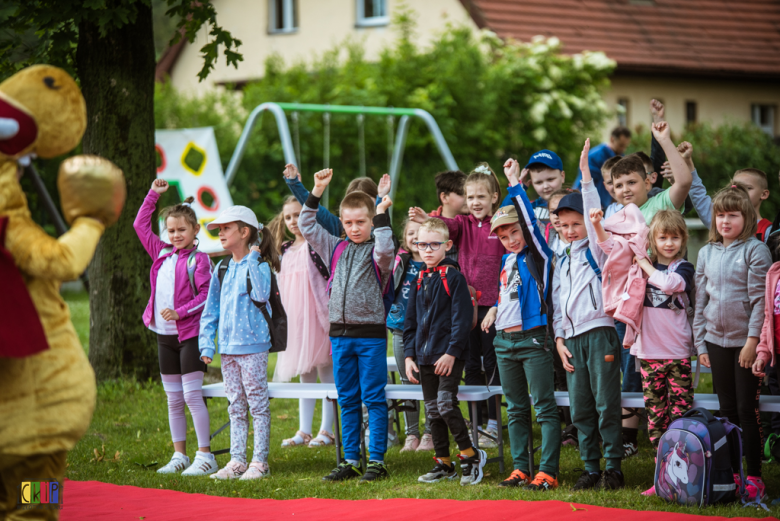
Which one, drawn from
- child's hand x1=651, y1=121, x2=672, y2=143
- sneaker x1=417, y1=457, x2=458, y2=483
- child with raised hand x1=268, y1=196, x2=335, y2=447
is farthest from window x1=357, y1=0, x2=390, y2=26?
sneaker x1=417, y1=457, x2=458, y2=483

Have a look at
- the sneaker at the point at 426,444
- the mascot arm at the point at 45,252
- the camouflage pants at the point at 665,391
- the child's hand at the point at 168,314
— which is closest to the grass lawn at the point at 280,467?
the sneaker at the point at 426,444

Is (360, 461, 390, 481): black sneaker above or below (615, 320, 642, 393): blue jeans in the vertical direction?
below

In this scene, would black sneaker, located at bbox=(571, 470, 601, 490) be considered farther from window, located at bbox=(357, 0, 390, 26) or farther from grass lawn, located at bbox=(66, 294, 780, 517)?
window, located at bbox=(357, 0, 390, 26)

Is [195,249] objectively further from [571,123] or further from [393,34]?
[393,34]

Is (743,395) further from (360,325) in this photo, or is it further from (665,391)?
(360,325)

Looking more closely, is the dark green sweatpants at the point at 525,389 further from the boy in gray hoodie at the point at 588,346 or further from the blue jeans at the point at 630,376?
the blue jeans at the point at 630,376

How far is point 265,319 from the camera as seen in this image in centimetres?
597

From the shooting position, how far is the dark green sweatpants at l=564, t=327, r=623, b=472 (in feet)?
16.7

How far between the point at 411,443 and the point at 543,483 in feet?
5.65

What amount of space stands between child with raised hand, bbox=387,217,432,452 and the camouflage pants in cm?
162

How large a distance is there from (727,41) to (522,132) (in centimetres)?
876

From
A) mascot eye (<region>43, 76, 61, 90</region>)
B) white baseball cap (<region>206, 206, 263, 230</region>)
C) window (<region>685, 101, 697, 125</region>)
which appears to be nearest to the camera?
mascot eye (<region>43, 76, 61, 90</region>)

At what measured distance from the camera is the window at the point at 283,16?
22.9 meters

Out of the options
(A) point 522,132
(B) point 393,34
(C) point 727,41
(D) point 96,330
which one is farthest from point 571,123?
(D) point 96,330
